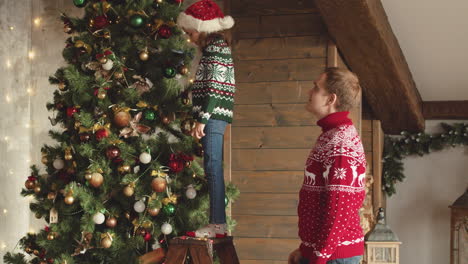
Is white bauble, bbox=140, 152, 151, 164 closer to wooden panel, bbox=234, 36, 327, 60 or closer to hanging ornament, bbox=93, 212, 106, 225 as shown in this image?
hanging ornament, bbox=93, 212, 106, 225

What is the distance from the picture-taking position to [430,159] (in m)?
6.49

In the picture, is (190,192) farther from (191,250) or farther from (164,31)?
(164,31)

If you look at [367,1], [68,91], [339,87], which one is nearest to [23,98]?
[68,91]

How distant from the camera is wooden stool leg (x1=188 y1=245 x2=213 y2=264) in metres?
2.47

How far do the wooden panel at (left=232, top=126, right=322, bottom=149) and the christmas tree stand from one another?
113cm

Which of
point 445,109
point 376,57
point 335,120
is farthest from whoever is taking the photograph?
point 445,109

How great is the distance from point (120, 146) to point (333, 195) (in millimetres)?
1192

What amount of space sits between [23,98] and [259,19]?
1.79 m

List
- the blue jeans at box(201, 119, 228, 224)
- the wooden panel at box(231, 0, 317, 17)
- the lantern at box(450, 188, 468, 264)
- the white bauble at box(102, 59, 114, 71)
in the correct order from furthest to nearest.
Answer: the lantern at box(450, 188, 468, 264) < the wooden panel at box(231, 0, 317, 17) < the white bauble at box(102, 59, 114, 71) < the blue jeans at box(201, 119, 228, 224)

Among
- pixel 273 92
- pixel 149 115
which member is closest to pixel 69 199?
pixel 149 115

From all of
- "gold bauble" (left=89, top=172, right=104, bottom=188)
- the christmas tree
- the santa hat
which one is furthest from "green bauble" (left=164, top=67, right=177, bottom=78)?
"gold bauble" (left=89, top=172, right=104, bottom=188)

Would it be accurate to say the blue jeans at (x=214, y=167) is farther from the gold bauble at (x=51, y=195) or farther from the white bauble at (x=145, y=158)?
the gold bauble at (x=51, y=195)

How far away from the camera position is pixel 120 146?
112 inches

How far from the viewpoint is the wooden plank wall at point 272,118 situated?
4.04 meters
